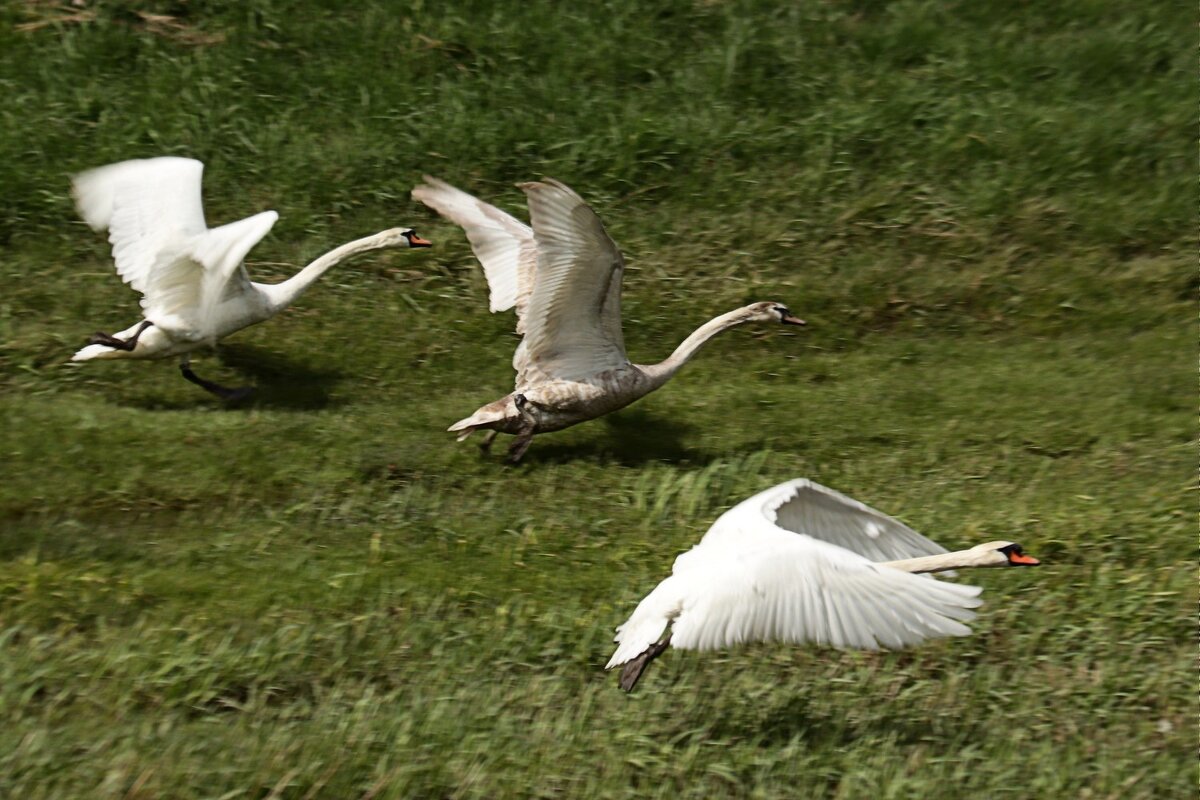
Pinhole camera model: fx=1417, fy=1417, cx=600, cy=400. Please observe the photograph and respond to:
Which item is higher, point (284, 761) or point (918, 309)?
point (918, 309)

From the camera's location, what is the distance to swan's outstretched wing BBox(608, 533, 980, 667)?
515 centimetres

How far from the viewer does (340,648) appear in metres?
6.32

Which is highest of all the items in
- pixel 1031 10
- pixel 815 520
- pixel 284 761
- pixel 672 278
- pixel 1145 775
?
pixel 1031 10

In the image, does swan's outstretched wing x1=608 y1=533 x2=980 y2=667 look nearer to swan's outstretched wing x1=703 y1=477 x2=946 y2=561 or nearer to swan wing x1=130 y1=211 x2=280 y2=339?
swan's outstretched wing x1=703 y1=477 x2=946 y2=561

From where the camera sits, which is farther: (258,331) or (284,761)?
(258,331)

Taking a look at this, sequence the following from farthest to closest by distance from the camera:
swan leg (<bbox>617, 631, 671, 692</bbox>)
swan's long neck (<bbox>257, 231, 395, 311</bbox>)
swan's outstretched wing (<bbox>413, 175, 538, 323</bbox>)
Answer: swan's long neck (<bbox>257, 231, 395, 311</bbox>) → swan's outstretched wing (<bbox>413, 175, 538, 323</bbox>) → swan leg (<bbox>617, 631, 671, 692</bbox>)

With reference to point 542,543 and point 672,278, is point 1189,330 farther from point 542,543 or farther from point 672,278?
point 542,543

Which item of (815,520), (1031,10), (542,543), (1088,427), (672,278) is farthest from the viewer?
(1031,10)

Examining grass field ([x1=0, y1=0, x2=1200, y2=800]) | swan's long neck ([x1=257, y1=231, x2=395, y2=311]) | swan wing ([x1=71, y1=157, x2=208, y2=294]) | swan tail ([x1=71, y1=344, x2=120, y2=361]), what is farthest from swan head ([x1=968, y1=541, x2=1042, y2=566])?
swan tail ([x1=71, y1=344, x2=120, y2=361])

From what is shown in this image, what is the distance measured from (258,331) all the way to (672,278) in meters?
3.03

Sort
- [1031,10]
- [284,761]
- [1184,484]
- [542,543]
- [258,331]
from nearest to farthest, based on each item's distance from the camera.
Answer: [284,761], [542,543], [1184,484], [258,331], [1031,10]

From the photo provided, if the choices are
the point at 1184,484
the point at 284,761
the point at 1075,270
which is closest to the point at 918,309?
the point at 1075,270

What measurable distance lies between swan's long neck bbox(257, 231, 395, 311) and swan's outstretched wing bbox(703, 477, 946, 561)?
402cm

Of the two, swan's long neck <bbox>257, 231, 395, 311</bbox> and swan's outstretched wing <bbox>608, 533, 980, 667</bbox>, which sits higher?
swan's long neck <bbox>257, 231, 395, 311</bbox>
